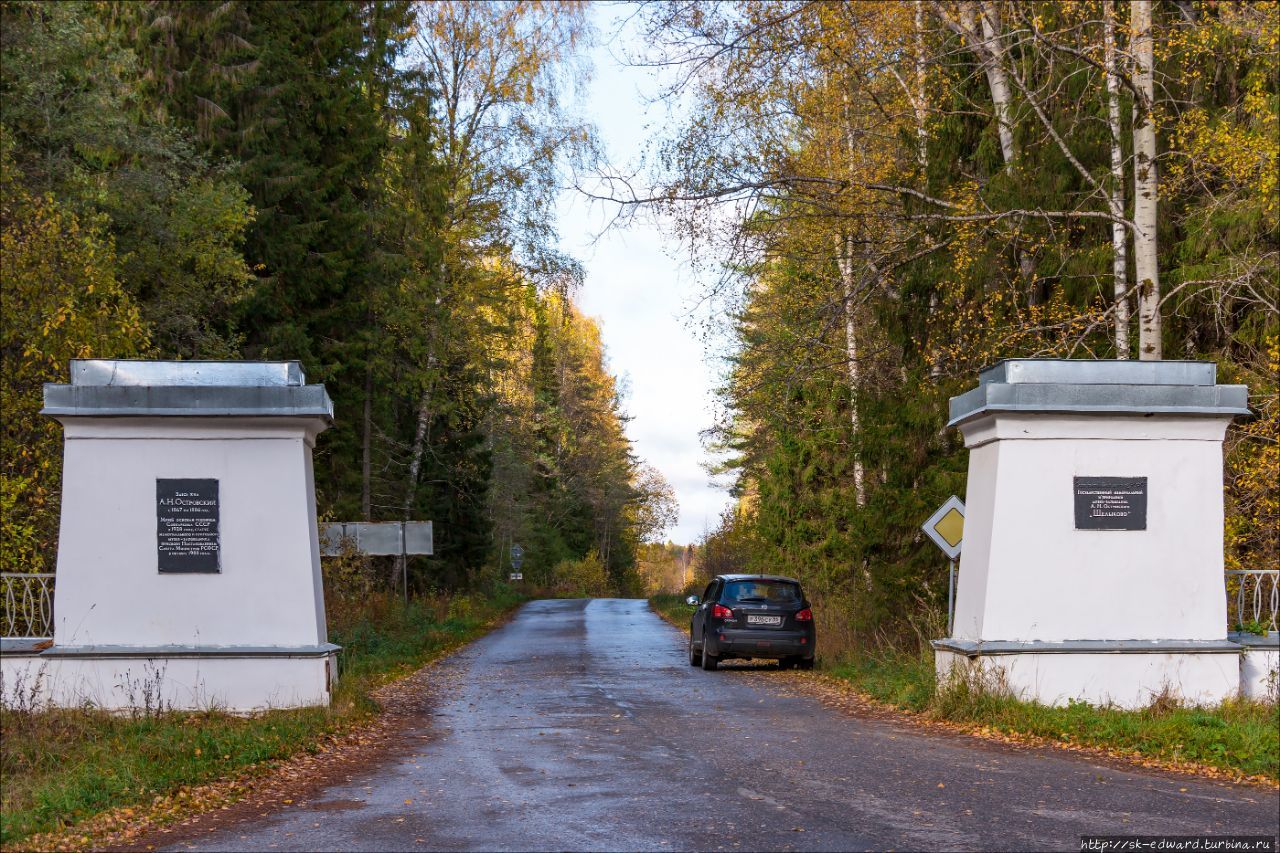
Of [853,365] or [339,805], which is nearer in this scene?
→ [339,805]

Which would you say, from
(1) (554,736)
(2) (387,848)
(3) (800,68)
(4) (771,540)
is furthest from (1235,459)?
(4) (771,540)

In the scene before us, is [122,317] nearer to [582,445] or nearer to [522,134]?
[522,134]

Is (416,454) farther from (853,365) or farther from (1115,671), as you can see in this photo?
(1115,671)

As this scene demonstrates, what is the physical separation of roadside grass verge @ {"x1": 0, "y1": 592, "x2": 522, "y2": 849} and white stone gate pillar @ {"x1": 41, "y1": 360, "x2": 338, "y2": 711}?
18.5 inches

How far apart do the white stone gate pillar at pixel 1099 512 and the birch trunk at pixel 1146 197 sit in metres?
2.12

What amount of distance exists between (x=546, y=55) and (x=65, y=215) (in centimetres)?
1703

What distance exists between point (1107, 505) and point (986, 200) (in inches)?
225

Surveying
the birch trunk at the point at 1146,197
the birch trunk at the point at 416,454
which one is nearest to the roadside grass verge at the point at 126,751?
the birch trunk at the point at 1146,197

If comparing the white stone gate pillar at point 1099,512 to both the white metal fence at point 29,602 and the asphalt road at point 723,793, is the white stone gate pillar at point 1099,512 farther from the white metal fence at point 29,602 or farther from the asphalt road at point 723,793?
the white metal fence at point 29,602

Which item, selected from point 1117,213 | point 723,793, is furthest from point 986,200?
point 723,793

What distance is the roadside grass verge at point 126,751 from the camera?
337 inches

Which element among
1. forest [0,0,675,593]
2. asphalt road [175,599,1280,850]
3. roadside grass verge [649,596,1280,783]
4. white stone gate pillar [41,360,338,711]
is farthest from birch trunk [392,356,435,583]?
roadside grass verge [649,596,1280,783]

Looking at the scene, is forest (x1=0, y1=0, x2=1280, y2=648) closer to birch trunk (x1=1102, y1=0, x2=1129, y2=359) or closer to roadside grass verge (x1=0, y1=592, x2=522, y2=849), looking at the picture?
birch trunk (x1=1102, y1=0, x2=1129, y2=359)

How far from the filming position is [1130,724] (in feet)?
36.4
